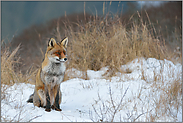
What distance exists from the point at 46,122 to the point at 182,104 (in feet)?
8.30

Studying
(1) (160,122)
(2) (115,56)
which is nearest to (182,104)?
(1) (160,122)

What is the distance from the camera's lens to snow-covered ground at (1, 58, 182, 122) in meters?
3.16

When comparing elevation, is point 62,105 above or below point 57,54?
below

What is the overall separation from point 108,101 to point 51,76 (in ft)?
4.23

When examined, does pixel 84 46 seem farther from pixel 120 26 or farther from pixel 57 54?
pixel 57 54

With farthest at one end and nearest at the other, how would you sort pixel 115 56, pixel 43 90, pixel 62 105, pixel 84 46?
pixel 84 46
pixel 115 56
pixel 62 105
pixel 43 90

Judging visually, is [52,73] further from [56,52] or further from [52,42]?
[52,42]

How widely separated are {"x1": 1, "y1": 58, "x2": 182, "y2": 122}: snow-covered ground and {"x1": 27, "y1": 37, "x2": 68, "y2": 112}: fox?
236 mm

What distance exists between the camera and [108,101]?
3.90 metres

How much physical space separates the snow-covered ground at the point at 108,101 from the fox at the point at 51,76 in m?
0.24

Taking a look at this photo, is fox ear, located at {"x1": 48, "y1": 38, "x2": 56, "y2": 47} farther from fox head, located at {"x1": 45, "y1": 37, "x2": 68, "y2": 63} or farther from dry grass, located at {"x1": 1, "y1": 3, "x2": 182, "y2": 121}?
dry grass, located at {"x1": 1, "y1": 3, "x2": 182, "y2": 121}

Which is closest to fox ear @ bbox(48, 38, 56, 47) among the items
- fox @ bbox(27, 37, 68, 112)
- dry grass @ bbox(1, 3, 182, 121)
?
fox @ bbox(27, 37, 68, 112)

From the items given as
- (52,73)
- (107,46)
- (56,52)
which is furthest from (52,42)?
(107,46)

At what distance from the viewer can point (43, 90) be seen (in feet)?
12.5
